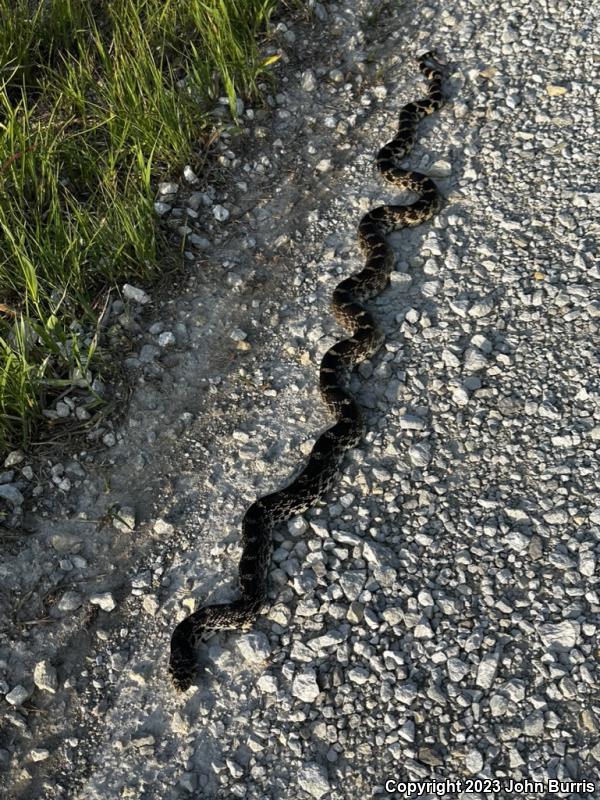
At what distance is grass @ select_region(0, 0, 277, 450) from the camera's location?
268 inches

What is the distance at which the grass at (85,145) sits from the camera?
268 inches

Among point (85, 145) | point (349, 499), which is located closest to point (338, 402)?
point (349, 499)

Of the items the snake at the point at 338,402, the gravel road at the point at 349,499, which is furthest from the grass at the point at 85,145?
the snake at the point at 338,402

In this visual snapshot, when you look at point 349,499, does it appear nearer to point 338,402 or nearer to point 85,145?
point 338,402

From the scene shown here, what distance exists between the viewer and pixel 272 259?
8.00m

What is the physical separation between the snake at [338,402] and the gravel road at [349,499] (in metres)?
0.12

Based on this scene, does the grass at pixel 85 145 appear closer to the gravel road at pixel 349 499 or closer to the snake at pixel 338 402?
the gravel road at pixel 349 499

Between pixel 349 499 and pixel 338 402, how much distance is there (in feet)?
2.77

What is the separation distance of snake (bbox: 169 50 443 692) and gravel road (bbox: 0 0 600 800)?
0.12 meters

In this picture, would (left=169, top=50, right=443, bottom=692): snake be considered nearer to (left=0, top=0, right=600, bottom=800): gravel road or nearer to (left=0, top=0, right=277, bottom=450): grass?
(left=0, top=0, right=600, bottom=800): gravel road

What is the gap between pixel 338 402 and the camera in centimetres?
668

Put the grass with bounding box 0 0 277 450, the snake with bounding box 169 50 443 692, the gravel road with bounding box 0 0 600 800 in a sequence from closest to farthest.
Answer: the gravel road with bounding box 0 0 600 800, the snake with bounding box 169 50 443 692, the grass with bounding box 0 0 277 450

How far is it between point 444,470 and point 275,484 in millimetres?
1293

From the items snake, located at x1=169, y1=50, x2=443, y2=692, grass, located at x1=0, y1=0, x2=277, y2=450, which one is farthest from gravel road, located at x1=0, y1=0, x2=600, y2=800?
grass, located at x1=0, y1=0, x2=277, y2=450
